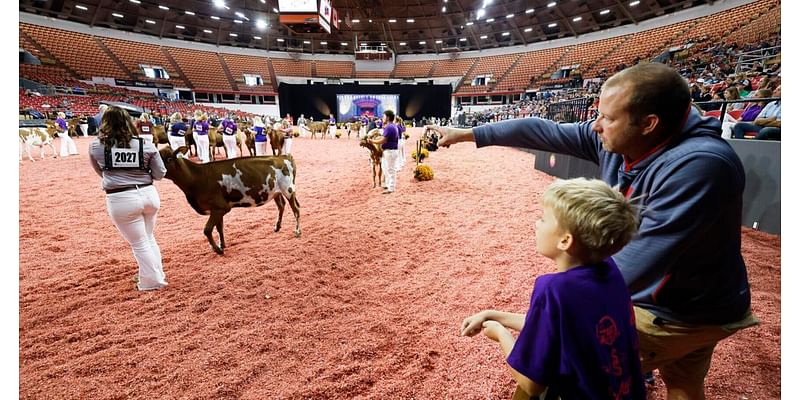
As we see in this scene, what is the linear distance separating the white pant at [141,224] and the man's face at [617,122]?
3.86m

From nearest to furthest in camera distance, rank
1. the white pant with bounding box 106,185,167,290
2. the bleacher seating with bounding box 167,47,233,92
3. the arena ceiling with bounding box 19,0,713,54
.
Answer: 1. the white pant with bounding box 106,185,167,290
2. the arena ceiling with bounding box 19,0,713,54
3. the bleacher seating with bounding box 167,47,233,92

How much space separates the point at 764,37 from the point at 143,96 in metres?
45.9

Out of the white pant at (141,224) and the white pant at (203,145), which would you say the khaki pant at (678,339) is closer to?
the white pant at (141,224)

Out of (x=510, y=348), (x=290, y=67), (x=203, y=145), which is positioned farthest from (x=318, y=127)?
(x=510, y=348)

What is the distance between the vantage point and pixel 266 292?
3.39 m

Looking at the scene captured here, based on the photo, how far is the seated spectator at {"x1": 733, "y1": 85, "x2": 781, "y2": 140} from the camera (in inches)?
193

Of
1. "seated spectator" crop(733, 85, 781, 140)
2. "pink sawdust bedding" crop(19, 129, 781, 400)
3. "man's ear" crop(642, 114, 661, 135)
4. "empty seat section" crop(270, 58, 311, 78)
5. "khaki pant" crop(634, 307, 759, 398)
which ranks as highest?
"empty seat section" crop(270, 58, 311, 78)

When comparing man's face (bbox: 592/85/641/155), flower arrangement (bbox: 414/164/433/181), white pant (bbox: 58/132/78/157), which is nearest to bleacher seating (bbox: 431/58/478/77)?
flower arrangement (bbox: 414/164/433/181)

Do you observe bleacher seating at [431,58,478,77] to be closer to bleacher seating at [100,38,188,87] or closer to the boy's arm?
bleacher seating at [100,38,188,87]

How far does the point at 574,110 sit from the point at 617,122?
1083 centimetres

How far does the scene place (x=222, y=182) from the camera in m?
4.10

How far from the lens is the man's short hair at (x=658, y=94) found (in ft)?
3.68

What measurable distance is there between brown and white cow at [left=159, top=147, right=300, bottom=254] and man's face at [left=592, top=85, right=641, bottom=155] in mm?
3939

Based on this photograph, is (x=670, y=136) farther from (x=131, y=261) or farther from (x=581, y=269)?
(x=131, y=261)
